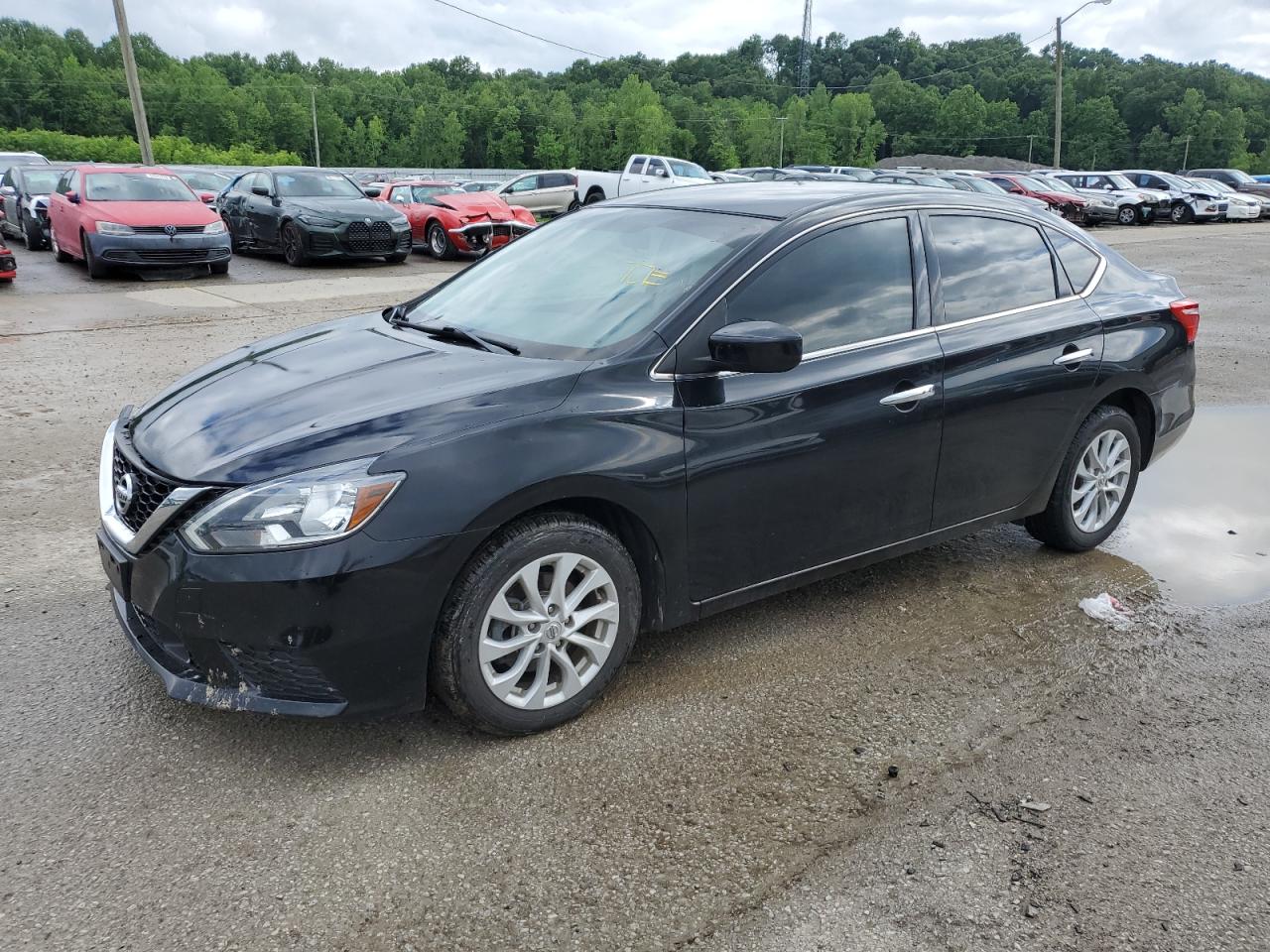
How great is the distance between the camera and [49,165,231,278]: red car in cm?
1419

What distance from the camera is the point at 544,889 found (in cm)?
255

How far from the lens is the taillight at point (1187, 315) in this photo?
4930 millimetres

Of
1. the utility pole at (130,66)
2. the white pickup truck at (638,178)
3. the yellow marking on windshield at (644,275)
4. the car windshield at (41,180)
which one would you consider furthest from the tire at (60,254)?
the yellow marking on windshield at (644,275)

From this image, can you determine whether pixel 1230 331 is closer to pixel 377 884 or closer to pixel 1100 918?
pixel 1100 918

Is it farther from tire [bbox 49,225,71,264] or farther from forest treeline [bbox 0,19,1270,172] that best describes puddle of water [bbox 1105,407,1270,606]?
forest treeline [bbox 0,19,1270,172]

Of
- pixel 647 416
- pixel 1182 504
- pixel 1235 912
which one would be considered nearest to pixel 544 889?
pixel 647 416

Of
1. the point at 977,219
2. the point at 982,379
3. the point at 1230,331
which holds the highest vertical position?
the point at 977,219

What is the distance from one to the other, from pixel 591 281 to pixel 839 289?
0.93 metres

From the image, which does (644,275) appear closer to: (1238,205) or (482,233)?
(482,233)

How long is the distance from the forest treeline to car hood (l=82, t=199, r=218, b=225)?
9119 centimetres

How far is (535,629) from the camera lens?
3.14m

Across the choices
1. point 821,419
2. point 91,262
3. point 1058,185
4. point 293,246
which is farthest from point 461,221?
point 1058,185

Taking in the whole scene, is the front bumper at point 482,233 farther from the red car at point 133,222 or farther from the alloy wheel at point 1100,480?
the alloy wheel at point 1100,480

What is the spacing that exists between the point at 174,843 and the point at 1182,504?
17.4 feet
